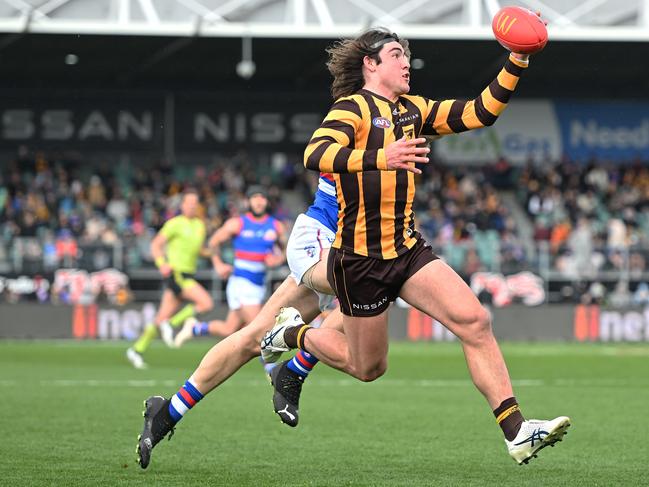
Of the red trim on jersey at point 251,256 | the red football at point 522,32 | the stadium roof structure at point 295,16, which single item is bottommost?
the red trim on jersey at point 251,256

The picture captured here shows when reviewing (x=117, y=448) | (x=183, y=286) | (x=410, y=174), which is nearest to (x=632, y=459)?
(x=410, y=174)

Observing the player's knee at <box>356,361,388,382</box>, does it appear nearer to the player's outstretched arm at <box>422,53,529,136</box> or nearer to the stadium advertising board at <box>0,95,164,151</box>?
the player's outstretched arm at <box>422,53,529,136</box>

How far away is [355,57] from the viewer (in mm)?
7641

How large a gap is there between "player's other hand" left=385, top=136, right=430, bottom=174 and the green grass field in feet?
5.97

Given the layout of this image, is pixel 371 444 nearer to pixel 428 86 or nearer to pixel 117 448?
pixel 117 448

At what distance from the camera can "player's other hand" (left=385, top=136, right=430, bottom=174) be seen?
6578 millimetres

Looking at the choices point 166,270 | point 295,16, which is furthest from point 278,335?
point 295,16

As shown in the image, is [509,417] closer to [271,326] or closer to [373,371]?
[373,371]

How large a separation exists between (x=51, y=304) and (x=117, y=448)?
57.4 feet

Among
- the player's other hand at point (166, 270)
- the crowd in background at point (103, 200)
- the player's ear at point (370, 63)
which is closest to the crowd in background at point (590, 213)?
the crowd in background at point (103, 200)

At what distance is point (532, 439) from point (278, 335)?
195 centimetres

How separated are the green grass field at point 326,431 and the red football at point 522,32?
8.12ft

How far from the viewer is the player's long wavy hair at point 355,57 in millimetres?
7617

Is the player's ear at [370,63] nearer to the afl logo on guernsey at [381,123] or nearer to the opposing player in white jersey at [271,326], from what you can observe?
the afl logo on guernsey at [381,123]
